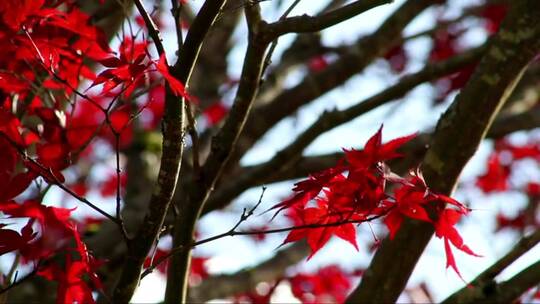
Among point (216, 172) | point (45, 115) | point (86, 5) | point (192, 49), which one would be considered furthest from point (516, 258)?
point (86, 5)

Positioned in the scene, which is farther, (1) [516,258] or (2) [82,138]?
→ (2) [82,138]

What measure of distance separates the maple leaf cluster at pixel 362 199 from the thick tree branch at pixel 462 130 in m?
0.30

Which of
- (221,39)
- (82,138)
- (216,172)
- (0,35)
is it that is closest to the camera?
(0,35)

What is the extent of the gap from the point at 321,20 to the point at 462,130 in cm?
54

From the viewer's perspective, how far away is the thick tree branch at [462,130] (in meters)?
1.64

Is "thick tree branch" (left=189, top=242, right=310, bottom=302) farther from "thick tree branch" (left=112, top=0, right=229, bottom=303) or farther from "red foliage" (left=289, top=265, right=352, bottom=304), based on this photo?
"thick tree branch" (left=112, top=0, right=229, bottom=303)

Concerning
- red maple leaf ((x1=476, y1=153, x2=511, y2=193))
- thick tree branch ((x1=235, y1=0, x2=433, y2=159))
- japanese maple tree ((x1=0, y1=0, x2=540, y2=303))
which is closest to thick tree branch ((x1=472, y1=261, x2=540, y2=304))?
japanese maple tree ((x1=0, y1=0, x2=540, y2=303))

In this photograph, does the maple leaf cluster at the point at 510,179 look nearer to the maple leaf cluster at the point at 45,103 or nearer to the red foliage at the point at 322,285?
the red foliage at the point at 322,285

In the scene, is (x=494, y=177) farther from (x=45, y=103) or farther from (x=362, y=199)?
(x=362, y=199)

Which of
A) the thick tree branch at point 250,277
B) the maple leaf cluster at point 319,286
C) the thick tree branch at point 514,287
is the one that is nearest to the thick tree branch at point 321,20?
the thick tree branch at point 514,287

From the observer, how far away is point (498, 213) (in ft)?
14.6

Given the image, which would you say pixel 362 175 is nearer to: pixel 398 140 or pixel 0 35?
pixel 398 140

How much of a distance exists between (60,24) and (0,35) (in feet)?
0.35

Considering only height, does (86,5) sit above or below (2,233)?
above
